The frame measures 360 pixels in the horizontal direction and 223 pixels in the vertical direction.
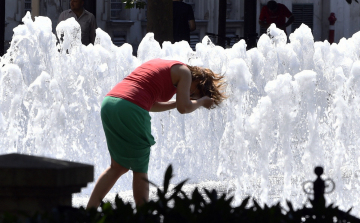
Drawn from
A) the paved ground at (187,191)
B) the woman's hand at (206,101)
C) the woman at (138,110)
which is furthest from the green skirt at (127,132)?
the paved ground at (187,191)

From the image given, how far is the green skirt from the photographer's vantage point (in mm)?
4336

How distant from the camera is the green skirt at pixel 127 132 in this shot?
171 inches

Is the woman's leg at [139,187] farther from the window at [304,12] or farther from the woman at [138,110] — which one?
the window at [304,12]

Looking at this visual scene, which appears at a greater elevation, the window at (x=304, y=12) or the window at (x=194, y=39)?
the window at (x=304, y=12)

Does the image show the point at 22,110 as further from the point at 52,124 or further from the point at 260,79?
the point at 260,79

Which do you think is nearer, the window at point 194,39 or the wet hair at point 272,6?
the wet hair at point 272,6

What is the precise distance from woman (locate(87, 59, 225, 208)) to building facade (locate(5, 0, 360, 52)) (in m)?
18.2

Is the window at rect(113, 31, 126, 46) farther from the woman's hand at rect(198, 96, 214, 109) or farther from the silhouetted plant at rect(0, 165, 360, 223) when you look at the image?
the silhouetted plant at rect(0, 165, 360, 223)

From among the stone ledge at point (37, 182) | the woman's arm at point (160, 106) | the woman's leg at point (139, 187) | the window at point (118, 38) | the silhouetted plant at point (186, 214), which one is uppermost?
the window at point (118, 38)

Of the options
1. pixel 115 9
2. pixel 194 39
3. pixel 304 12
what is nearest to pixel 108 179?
pixel 115 9

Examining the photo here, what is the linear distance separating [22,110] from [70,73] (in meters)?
0.63

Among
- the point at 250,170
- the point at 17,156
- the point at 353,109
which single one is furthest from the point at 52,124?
the point at 17,156

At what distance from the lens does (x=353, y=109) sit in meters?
7.39

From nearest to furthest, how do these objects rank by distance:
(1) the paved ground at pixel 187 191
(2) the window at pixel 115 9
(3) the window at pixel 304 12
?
(1) the paved ground at pixel 187 191
(2) the window at pixel 115 9
(3) the window at pixel 304 12
